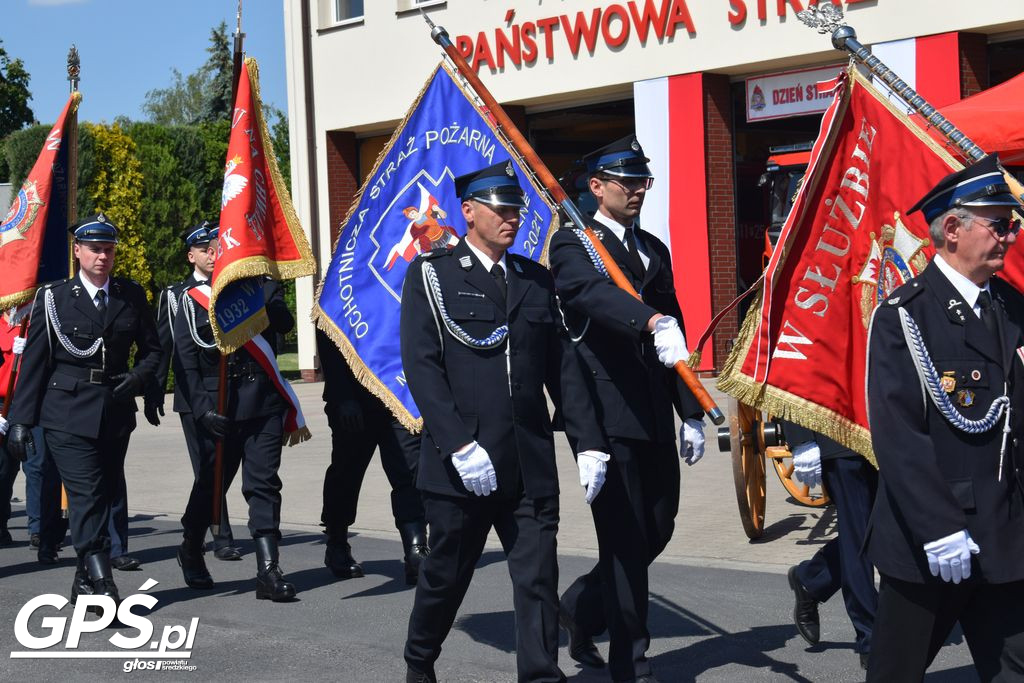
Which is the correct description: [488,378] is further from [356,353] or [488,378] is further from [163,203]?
[163,203]

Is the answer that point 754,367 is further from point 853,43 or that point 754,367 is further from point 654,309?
point 853,43

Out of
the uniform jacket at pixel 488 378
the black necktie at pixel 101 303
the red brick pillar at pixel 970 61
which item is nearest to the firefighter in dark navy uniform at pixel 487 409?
the uniform jacket at pixel 488 378

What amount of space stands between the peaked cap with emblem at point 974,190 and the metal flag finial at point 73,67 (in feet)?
21.2

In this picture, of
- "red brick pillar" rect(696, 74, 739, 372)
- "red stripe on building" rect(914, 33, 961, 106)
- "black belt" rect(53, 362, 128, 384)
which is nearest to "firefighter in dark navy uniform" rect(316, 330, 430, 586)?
"black belt" rect(53, 362, 128, 384)

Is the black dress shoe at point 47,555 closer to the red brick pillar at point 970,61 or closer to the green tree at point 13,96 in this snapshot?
the red brick pillar at point 970,61

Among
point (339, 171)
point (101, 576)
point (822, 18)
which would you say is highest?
point (339, 171)

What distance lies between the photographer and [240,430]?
8.08m

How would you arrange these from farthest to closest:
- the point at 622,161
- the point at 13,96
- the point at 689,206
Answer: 1. the point at 13,96
2. the point at 689,206
3. the point at 622,161

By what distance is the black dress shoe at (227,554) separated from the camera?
923 centimetres

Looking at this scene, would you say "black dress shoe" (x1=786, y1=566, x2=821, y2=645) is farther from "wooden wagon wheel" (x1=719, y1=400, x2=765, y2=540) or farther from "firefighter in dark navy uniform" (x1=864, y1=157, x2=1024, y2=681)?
"wooden wagon wheel" (x1=719, y1=400, x2=765, y2=540)

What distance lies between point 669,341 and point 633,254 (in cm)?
69

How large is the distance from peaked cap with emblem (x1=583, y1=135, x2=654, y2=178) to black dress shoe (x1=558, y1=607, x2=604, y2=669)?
1.78m

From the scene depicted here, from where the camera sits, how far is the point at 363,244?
751 centimetres

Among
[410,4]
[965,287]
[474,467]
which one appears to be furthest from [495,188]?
[410,4]
